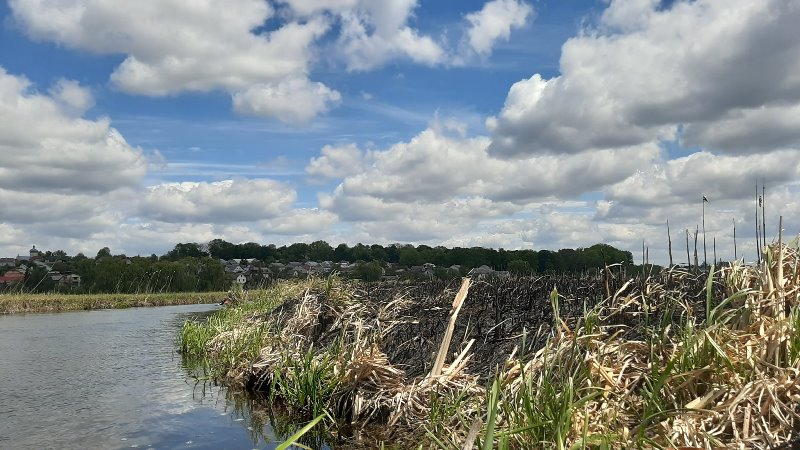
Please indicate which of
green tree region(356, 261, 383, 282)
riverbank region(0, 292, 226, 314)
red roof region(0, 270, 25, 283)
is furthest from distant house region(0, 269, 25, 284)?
green tree region(356, 261, 383, 282)

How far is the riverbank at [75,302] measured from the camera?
4356cm

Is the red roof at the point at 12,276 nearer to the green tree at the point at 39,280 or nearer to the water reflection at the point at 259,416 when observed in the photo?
the green tree at the point at 39,280

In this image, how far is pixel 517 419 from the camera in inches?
224

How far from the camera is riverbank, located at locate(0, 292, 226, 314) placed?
43562mm

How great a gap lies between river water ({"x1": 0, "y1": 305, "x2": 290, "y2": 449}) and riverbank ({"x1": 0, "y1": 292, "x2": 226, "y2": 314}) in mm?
23110

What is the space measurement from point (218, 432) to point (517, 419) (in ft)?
19.9

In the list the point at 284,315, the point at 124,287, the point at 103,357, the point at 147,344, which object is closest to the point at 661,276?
the point at 284,315

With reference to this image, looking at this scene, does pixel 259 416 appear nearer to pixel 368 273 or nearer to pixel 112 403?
pixel 112 403

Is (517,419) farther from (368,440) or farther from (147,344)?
(147,344)

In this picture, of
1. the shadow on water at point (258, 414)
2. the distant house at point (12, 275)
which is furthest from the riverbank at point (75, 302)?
the distant house at point (12, 275)

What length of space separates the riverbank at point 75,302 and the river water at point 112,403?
23110 mm

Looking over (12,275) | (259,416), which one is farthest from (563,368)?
(12,275)

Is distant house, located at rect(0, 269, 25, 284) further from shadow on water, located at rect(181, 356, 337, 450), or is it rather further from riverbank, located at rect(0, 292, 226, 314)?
shadow on water, located at rect(181, 356, 337, 450)

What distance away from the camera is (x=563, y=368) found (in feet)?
20.8
